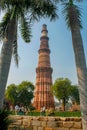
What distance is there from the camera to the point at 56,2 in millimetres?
11078

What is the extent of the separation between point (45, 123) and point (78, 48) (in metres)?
4.52

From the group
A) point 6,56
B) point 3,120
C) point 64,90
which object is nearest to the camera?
point 3,120

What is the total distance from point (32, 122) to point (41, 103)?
61233 mm

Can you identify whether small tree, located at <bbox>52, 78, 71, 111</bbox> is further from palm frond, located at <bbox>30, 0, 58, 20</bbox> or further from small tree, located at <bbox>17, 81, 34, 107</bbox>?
palm frond, located at <bbox>30, 0, 58, 20</bbox>

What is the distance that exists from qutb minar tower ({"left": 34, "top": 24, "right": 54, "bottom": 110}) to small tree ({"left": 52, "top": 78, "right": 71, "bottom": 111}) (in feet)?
46.5

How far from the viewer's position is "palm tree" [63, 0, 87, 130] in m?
9.24

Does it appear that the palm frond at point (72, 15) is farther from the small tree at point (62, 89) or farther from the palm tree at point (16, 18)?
the small tree at point (62, 89)

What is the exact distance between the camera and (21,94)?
64312 millimetres

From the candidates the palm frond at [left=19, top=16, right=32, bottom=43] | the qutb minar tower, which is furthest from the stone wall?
the qutb minar tower

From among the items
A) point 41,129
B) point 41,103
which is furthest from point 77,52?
point 41,103

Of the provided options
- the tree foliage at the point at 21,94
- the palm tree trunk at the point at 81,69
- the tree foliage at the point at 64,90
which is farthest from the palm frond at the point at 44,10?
the tree foliage at the point at 21,94

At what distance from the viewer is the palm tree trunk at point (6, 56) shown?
400 inches

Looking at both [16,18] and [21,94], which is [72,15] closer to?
[16,18]

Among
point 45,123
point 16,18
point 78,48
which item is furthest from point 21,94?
point 78,48
